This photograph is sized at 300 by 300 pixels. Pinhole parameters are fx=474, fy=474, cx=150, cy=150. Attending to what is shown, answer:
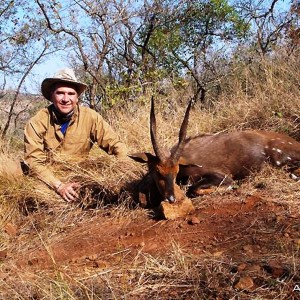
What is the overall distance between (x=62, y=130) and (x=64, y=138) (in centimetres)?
9

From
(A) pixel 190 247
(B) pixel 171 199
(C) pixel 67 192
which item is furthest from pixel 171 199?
(C) pixel 67 192

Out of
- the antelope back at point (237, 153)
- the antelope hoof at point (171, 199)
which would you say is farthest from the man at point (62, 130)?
the antelope hoof at point (171, 199)

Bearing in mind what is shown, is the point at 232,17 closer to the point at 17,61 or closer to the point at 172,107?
the point at 172,107

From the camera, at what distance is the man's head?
17.2 feet

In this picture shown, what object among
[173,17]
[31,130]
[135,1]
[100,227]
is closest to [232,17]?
[173,17]

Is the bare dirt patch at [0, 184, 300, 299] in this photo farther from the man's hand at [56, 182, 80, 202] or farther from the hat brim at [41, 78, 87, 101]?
the hat brim at [41, 78, 87, 101]

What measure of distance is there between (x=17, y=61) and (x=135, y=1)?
643 cm

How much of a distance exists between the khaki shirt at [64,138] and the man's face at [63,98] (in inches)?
5.3

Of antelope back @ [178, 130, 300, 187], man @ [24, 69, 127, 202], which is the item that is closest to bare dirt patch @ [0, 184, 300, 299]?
man @ [24, 69, 127, 202]

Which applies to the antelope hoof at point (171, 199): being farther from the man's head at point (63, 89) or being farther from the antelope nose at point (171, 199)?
the man's head at point (63, 89)

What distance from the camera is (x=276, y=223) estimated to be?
138 inches

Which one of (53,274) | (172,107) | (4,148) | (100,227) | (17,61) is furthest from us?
(17,61)

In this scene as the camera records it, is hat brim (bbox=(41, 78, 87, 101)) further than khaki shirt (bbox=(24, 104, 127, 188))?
Yes

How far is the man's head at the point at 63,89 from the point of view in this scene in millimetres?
5254
